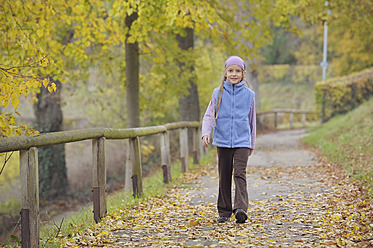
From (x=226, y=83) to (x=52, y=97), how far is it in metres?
10.1

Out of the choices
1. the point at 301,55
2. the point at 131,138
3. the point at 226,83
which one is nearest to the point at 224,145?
the point at 226,83

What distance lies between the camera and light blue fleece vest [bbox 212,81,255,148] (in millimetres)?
5805

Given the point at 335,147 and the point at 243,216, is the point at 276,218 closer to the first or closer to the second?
the point at 243,216

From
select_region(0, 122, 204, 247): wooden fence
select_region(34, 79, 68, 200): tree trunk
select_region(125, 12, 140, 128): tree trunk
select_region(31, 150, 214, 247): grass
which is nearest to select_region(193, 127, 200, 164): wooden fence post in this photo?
select_region(31, 150, 214, 247): grass

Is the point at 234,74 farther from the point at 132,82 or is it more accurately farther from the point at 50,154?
the point at 50,154

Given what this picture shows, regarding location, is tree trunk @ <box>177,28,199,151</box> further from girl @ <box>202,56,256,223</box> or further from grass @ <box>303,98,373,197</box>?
girl @ <box>202,56,256,223</box>

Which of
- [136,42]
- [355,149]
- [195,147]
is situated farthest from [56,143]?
[355,149]

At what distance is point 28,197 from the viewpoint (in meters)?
4.62

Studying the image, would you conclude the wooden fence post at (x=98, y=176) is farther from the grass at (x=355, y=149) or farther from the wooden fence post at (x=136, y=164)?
the grass at (x=355, y=149)

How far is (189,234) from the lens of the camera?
5.41 meters

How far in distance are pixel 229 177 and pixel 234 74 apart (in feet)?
4.08

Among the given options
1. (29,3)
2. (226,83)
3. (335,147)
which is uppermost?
(29,3)

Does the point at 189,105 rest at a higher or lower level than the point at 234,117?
lower

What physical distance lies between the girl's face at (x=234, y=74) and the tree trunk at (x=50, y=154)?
10360 millimetres
